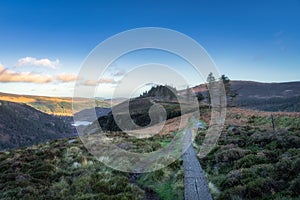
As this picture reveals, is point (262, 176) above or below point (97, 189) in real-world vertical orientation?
above

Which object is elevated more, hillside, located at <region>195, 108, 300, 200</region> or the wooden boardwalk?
hillside, located at <region>195, 108, 300, 200</region>

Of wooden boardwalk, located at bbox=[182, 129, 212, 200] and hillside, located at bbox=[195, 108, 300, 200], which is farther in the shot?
wooden boardwalk, located at bbox=[182, 129, 212, 200]

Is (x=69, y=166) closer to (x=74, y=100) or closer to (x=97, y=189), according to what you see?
(x=74, y=100)

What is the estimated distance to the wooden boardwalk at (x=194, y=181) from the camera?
10289mm

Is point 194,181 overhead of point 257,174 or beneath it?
beneath

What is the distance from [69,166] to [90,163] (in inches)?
55.7

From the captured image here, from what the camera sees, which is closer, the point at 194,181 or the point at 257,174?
the point at 257,174

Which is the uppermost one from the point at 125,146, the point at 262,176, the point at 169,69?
the point at 169,69

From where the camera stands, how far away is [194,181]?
12.3m

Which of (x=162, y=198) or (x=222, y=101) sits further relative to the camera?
(x=222, y=101)

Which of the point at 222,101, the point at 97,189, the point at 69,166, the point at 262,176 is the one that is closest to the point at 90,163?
the point at 69,166

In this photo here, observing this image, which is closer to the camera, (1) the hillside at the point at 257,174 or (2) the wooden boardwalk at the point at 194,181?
(1) the hillside at the point at 257,174

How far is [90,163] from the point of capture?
17.1 metres

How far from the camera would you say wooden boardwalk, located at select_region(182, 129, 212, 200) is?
33.8 ft
